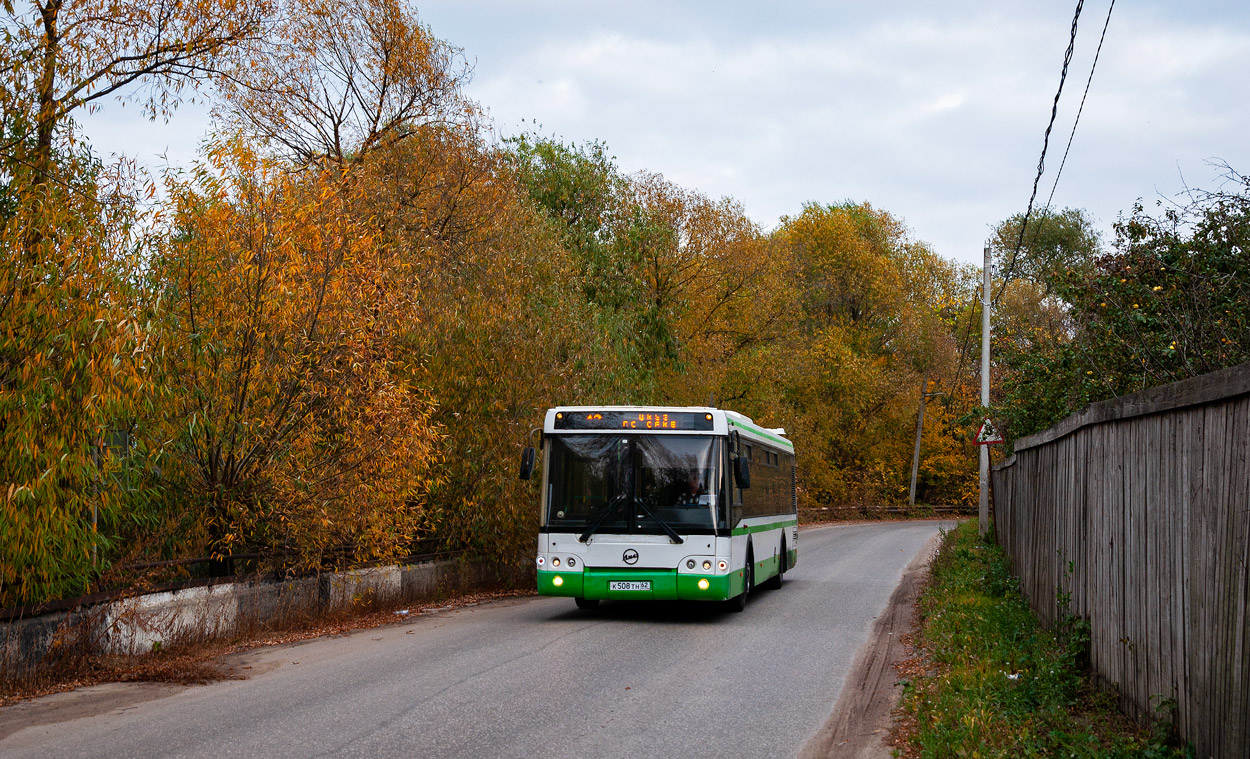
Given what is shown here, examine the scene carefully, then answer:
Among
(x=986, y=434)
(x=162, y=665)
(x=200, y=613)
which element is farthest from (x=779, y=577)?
(x=162, y=665)

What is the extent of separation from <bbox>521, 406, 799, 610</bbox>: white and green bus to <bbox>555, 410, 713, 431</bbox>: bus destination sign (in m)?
0.01

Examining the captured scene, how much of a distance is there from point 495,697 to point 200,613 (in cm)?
467

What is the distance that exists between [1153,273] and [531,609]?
31.4ft

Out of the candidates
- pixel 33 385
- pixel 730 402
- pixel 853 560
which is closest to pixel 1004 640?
pixel 33 385

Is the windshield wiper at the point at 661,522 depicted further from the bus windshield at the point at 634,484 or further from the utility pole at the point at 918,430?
the utility pole at the point at 918,430

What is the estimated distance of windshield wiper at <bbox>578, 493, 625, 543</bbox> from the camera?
1436 centimetres

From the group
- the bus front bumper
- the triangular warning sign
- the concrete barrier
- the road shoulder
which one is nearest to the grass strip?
the road shoulder

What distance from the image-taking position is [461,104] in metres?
24.9

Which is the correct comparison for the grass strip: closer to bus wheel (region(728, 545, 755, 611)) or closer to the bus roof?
bus wheel (region(728, 545, 755, 611))

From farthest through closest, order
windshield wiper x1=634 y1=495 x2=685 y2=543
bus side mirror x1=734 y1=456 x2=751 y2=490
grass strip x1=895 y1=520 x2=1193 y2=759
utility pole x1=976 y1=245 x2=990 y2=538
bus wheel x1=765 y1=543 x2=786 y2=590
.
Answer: utility pole x1=976 y1=245 x2=990 y2=538 < bus wheel x1=765 y1=543 x2=786 y2=590 < bus side mirror x1=734 y1=456 x2=751 y2=490 < windshield wiper x1=634 y1=495 x2=685 y2=543 < grass strip x1=895 y1=520 x2=1193 y2=759

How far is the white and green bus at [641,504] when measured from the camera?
557 inches

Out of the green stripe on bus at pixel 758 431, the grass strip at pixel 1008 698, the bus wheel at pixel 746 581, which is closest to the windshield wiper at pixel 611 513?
the green stripe on bus at pixel 758 431

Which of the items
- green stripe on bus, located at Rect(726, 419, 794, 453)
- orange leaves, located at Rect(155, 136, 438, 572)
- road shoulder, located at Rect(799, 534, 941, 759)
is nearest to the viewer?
road shoulder, located at Rect(799, 534, 941, 759)

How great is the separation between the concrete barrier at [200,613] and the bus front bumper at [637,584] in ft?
9.26
